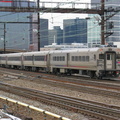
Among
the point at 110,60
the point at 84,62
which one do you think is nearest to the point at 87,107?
the point at 110,60

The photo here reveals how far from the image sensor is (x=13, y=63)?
149 ft

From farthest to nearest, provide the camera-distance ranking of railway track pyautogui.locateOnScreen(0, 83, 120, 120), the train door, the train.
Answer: the train door < the train < railway track pyautogui.locateOnScreen(0, 83, 120, 120)

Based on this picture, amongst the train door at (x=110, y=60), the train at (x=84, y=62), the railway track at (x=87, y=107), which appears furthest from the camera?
the train door at (x=110, y=60)

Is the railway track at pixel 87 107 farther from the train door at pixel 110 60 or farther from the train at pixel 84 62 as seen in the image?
the train door at pixel 110 60

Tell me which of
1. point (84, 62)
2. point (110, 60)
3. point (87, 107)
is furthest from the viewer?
point (84, 62)

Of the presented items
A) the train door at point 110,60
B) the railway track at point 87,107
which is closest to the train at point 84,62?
the train door at point 110,60

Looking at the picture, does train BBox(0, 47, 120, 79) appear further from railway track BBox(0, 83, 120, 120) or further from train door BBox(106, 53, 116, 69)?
railway track BBox(0, 83, 120, 120)

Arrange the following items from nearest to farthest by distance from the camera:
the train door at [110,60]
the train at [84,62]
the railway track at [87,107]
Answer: the railway track at [87,107]
the train at [84,62]
the train door at [110,60]

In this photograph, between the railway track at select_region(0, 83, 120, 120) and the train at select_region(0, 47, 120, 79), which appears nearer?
the railway track at select_region(0, 83, 120, 120)

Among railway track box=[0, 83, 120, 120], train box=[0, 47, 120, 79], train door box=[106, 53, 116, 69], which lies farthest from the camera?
train door box=[106, 53, 116, 69]

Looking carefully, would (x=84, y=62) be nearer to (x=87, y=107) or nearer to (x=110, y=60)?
(x=110, y=60)

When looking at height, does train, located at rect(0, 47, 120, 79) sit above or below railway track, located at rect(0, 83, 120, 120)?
above

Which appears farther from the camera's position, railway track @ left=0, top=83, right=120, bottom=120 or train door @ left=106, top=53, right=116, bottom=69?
train door @ left=106, top=53, right=116, bottom=69

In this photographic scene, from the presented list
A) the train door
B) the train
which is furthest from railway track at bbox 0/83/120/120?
the train door
